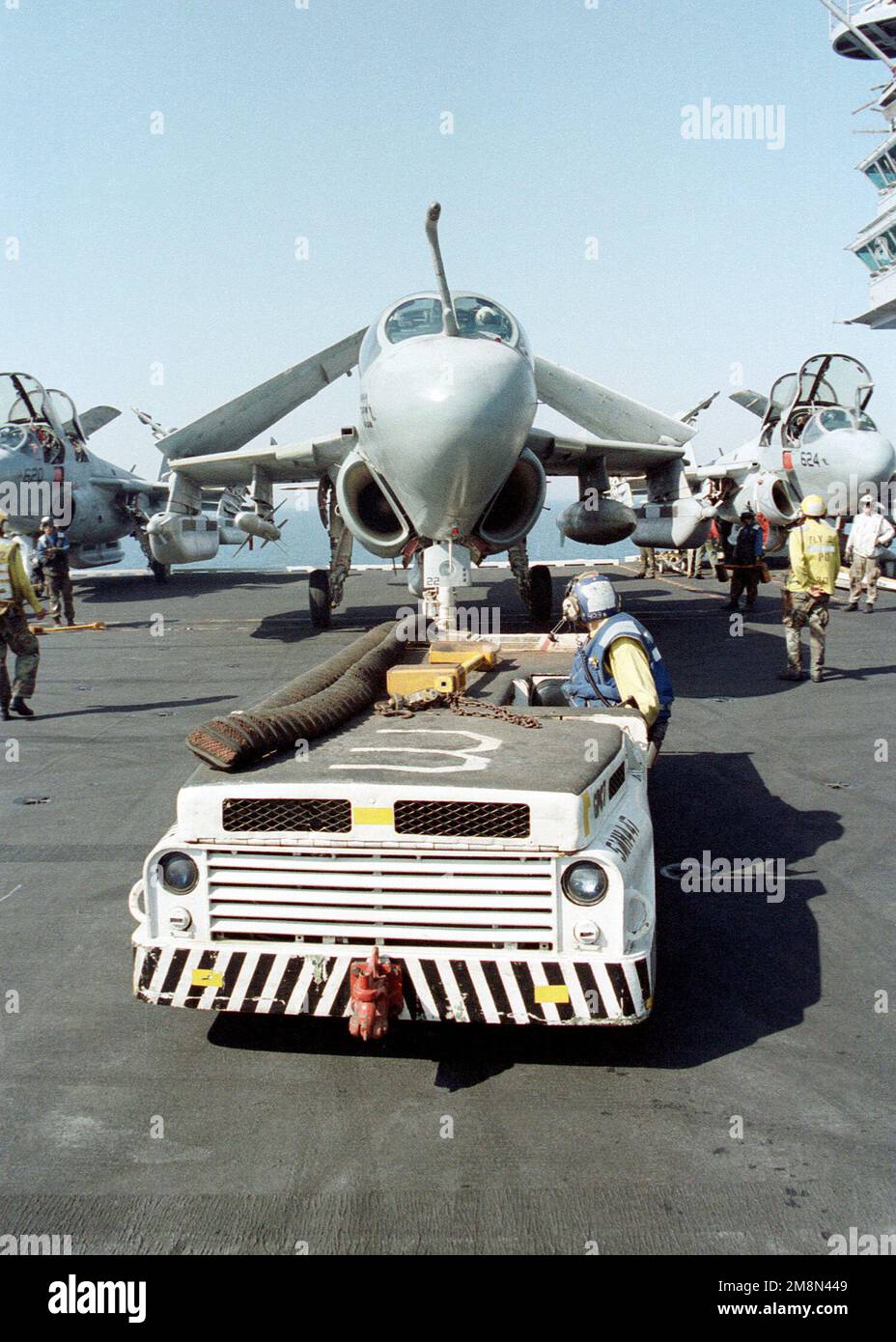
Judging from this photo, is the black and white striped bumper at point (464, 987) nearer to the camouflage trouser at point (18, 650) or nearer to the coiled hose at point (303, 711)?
the coiled hose at point (303, 711)

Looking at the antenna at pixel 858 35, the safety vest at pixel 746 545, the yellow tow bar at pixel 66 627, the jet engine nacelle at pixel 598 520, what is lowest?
the yellow tow bar at pixel 66 627

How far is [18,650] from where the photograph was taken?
12.0 meters

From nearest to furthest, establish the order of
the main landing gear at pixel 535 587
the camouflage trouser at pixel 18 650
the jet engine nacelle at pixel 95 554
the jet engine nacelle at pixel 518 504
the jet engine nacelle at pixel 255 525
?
1. the camouflage trouser at pixel 18 650
2. the jet engine nacelle at pixel 518 504
3. the main landing gear at pixel 535 587
4. the jet engine nacelle at pixel 255 525
5. the jet engine nacelle at pixel 95 554

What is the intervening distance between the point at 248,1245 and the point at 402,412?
30.7 feet

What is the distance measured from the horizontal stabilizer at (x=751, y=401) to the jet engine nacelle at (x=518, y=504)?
16.8 metres

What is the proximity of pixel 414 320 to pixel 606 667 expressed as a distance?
7.94 m

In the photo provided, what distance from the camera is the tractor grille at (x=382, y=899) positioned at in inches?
162

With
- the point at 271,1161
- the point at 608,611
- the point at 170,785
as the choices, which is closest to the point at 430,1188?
the point at 271,1161

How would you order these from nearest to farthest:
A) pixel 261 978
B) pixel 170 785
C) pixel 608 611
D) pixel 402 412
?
pixel 261 978 < pixel 608 611 < pixel 170 785 < pixel 402 412

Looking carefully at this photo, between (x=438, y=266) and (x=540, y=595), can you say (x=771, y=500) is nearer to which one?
(x=540, y=595)

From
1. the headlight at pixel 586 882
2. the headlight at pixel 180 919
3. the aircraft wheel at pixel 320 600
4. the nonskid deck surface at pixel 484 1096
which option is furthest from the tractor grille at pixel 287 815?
the aircraft wheel at pixel 320 600

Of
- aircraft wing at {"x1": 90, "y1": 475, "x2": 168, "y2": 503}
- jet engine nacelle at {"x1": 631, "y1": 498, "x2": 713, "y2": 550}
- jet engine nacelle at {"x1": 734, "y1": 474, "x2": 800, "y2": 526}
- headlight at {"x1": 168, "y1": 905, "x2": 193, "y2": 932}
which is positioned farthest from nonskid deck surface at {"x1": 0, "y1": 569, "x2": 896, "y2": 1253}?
aircraft wing at {"x1": 90, "y1": 475, "x2": 168, "y2": 503}
